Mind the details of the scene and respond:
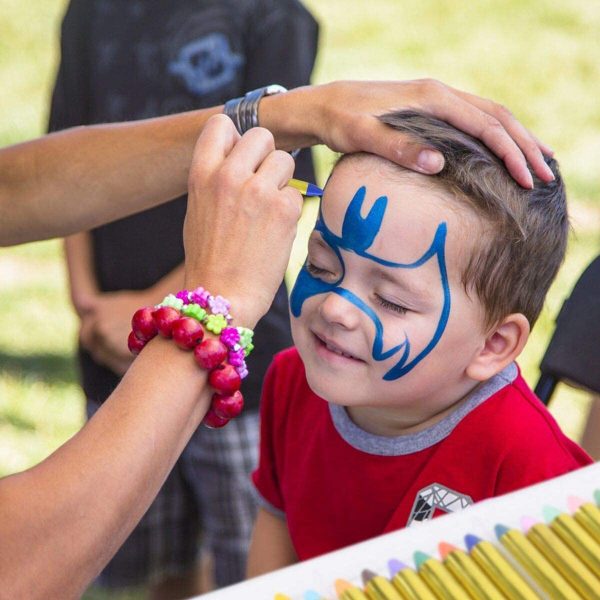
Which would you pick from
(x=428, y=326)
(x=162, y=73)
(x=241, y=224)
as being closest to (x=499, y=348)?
(x=428, y=326)

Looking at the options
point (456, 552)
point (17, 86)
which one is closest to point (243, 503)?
point (456, 552)

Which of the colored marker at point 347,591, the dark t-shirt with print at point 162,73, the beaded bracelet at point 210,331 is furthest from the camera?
the dark t-shirt with print at point 162,73

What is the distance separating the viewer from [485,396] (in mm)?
1546

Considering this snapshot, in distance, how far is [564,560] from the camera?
1.01m

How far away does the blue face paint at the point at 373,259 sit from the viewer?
4.71 feet

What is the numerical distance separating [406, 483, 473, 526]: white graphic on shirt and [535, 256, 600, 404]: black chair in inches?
15.9

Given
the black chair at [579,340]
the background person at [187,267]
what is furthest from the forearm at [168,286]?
the black chair at [579,340]

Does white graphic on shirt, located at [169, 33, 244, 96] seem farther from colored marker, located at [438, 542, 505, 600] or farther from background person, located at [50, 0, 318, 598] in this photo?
colored marker, located at [438, 542, 505, 600]

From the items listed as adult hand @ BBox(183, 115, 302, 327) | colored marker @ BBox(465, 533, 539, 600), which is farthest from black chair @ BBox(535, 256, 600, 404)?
colored marker @ BBox(465, 533, 539, 600)

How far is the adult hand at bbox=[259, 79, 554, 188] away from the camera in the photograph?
4.71 ft

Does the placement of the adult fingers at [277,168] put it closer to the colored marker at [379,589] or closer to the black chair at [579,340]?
the colored marker at [379,589]

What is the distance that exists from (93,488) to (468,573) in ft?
1.40

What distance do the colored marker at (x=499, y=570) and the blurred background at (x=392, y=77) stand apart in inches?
96.9

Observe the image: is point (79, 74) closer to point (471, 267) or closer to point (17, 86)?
point (471, 267)
